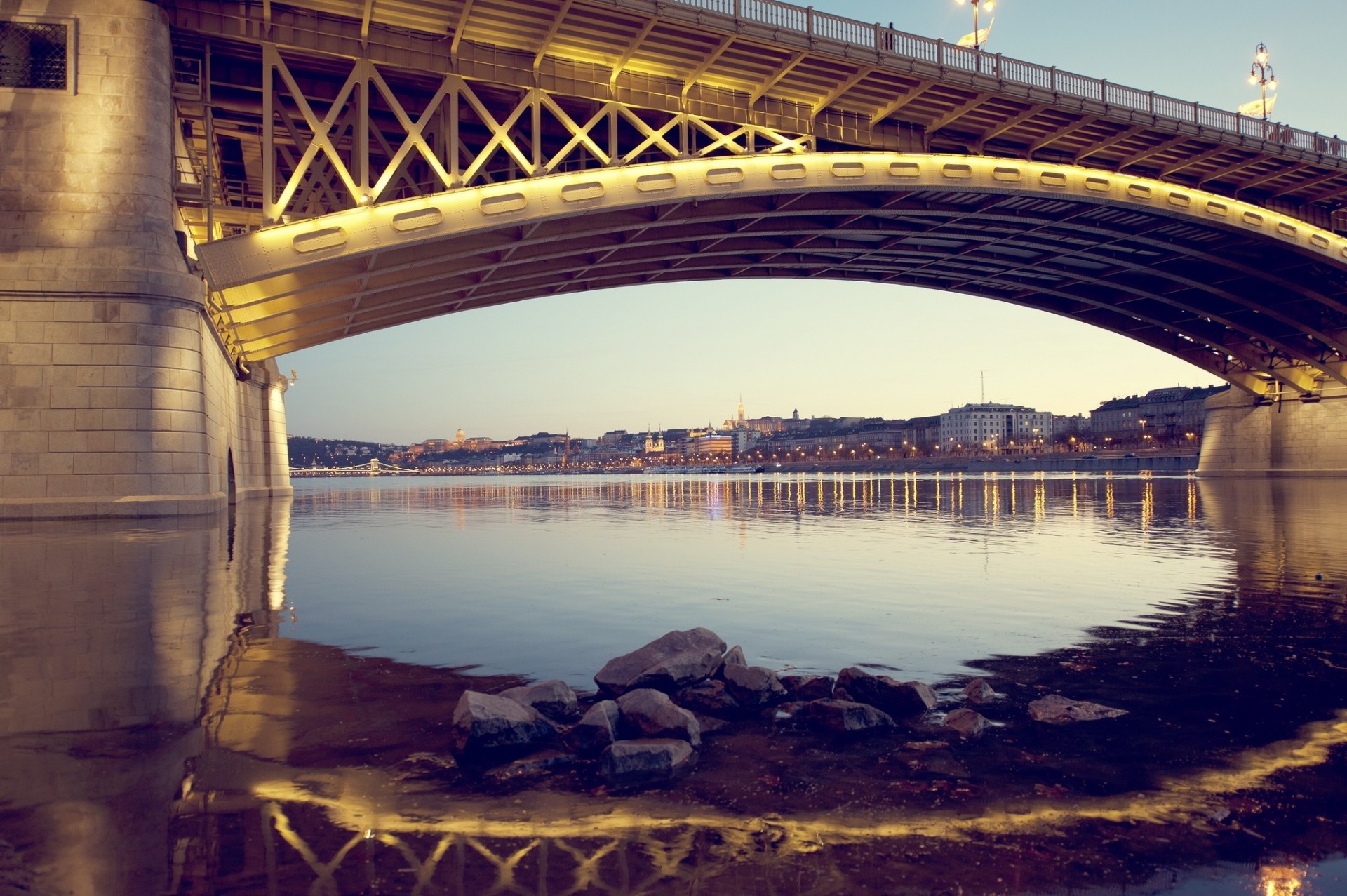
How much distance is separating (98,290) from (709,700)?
22.1 m

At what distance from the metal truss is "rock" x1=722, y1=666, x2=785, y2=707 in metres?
22.4

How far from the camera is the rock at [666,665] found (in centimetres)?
644

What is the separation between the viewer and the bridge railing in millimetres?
27875

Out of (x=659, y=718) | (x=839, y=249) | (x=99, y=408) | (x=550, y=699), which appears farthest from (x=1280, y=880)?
(x=839, y=249)

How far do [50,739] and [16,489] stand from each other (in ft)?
66.2

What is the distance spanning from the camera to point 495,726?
5.20m

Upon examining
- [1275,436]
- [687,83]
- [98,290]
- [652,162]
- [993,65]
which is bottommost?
[1275,436]

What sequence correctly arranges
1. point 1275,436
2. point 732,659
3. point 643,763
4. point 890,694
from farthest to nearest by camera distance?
1. point 1275,436
2. point 732,659
3. point 890,694
4. point 643,763

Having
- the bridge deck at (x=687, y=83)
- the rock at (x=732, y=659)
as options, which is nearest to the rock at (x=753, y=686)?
the rock at (x=732, y=659)

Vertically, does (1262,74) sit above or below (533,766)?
above

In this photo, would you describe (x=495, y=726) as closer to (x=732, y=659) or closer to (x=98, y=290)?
(x=732, y=659)

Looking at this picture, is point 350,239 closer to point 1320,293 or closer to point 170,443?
point 170,443

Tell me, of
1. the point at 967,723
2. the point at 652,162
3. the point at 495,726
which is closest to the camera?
the point at 495,726

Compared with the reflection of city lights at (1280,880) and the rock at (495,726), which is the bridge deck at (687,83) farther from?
the reflection of city lights at (1280,880)
